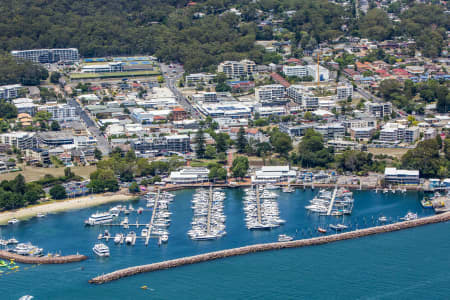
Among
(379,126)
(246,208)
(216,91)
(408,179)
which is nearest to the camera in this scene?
(246,208)

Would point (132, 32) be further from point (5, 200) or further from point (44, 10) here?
point (5, 200)

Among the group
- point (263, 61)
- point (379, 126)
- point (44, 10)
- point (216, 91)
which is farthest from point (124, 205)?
point (44, 10)

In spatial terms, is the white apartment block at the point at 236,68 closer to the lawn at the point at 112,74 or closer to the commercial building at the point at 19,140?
the lawn at the point at 112,74

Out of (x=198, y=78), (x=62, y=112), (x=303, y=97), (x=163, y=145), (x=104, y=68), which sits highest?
(x=104, y=68)

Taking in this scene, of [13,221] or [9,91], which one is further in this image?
[9,91]

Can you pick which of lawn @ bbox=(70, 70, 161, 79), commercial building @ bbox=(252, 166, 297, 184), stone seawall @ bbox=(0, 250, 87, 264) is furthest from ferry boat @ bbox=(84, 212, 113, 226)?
lawn @ bbox=(70, 70, 161, 79)

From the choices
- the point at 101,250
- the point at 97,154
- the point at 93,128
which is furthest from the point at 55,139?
the point at 101,250

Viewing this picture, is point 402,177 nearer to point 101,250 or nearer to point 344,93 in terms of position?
point 101,250
